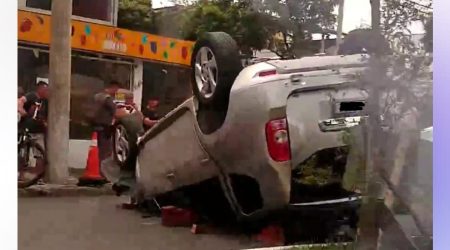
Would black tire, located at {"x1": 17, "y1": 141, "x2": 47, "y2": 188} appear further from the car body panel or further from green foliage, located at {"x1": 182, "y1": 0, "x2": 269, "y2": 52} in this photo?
green foliage, located at {"x1": 182, "y1": 0, "x2": 269, "y2": 52}

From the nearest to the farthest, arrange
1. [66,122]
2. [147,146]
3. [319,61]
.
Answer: [66,122], [147,146], [319,61]

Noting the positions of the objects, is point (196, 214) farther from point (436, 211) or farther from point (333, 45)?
point (436, 211)

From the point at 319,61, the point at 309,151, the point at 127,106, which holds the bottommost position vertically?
the point at 309,151

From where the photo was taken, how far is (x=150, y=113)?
104 inches

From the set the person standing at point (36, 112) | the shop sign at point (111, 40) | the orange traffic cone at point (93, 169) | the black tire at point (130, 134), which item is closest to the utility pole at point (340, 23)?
the shop sign at point (111, 40)

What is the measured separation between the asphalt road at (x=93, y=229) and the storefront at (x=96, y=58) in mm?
289

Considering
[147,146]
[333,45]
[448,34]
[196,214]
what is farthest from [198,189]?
[448,34]

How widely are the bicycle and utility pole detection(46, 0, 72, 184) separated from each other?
1.2 inches

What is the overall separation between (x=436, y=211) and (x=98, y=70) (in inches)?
69.9

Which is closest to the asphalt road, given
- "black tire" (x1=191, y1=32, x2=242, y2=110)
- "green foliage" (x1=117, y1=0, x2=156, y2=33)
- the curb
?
the curb

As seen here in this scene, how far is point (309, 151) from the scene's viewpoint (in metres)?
2.81

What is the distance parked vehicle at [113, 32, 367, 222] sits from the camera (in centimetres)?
269

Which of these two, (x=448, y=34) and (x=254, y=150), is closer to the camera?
(x=254, y=150)

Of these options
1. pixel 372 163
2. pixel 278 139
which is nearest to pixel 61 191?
pixel 278 139
